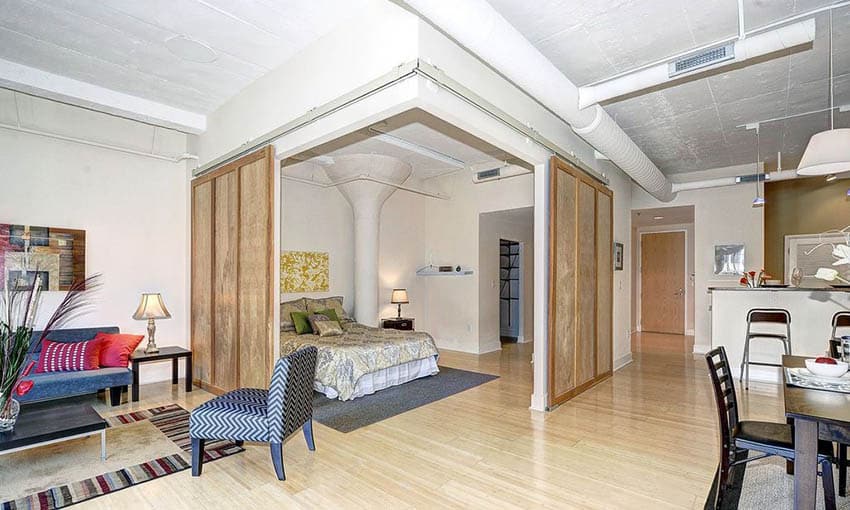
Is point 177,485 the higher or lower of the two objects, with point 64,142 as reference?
lower

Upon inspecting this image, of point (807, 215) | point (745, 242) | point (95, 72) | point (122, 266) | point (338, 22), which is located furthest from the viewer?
point (807, 215)

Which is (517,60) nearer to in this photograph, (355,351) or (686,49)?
(686,49)

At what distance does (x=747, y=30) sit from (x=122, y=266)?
6643 mm

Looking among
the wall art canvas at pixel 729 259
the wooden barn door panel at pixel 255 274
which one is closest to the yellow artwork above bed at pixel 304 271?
the wooden barn door panel at pixel 255 274

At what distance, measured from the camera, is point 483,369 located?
Answer: 6.23m

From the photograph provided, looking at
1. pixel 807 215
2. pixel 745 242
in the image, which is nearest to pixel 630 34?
pixel 745 242

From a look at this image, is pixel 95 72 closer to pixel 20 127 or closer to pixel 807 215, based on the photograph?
pixel 20 127

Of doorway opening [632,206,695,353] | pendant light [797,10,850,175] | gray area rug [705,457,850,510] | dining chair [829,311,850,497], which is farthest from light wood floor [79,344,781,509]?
doorway opening [632,206,695,353]

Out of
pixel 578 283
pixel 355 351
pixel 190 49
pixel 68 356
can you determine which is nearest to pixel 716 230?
pixel 578 283

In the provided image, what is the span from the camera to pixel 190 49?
12.3 ft

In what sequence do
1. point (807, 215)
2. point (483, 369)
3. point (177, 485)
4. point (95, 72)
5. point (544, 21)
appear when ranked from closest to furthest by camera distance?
1. point (177, 485)
2. point (544, 21)
3. point (95, 72)
4. point (483, 369)
5. point (807, 215)

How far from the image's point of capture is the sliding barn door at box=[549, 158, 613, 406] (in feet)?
14.5

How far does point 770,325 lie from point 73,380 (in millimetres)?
8074

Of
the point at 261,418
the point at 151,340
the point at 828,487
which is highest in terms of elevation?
the point at 151,340
